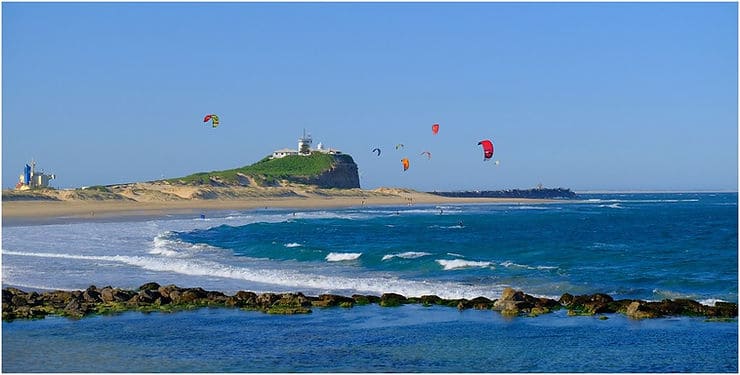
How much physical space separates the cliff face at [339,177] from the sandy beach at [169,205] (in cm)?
513

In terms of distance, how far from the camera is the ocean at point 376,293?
496 inches

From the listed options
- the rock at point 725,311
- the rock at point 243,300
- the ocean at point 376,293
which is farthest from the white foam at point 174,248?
the rock at point 725,311

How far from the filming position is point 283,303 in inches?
680

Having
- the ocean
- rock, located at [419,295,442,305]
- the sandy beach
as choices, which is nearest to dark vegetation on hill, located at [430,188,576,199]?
the sandy beach

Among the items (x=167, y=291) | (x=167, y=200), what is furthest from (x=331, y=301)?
(x=167, y=200)

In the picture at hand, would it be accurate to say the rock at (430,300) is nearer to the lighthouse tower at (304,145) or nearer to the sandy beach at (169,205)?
the sandy beach at (169,205)

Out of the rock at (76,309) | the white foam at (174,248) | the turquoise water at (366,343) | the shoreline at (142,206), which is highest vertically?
the shoreline at (142,206)

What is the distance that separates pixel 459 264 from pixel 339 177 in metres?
99.1

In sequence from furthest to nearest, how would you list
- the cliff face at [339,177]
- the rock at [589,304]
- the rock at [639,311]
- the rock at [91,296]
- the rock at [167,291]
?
1. the cliff face at [339,177]
2. the rock at [167,291]
3. the rock at [91,296]
4. the rock at [589,304]
5. the rock at [639,311]

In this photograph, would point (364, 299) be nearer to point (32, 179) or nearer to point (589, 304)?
point (589, 304)

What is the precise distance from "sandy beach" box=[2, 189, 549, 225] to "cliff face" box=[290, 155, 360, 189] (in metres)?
5.13

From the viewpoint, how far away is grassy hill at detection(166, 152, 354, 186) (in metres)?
104

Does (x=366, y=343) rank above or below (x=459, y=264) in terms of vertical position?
below

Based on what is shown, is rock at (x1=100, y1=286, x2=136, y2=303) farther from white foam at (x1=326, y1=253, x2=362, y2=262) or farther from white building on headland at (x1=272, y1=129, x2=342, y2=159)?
white building on headland at (x1=272, y1=129, x2=342, y2=159)
